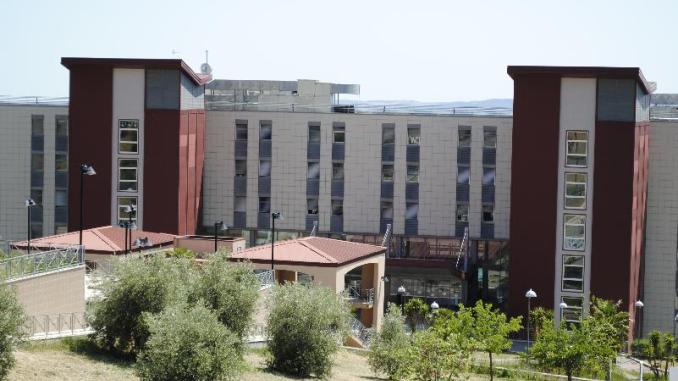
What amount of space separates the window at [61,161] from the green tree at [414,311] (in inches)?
879

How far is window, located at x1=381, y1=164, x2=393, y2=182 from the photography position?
73.6 metres

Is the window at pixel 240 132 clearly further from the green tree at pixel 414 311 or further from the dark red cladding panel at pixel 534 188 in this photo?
the dark red cladding panel at pixel 534 188

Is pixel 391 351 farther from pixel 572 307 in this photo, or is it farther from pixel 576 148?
pixel 576 148

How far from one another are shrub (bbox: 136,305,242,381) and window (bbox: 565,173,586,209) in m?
32.7

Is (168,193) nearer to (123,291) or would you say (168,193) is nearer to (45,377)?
(123,291)

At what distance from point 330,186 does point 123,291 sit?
114ft

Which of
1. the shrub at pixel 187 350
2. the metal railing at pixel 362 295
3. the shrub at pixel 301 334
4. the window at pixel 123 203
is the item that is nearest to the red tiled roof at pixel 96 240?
the window at pixel 123 203

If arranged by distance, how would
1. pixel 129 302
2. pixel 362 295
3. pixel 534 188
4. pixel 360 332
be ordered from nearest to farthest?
pixel 129 302, pixel 360 332, pixel 362 295, pixel 534 188

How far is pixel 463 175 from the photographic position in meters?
72.8

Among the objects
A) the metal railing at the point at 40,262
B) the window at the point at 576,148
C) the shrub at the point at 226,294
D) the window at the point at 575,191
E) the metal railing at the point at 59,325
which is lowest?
the metal railing at the point at 59,325

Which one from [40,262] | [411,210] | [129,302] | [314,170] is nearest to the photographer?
[129,302]

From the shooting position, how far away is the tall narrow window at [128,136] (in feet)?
230

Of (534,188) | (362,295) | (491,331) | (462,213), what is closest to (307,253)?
(362,295)

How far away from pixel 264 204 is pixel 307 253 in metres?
17.3
